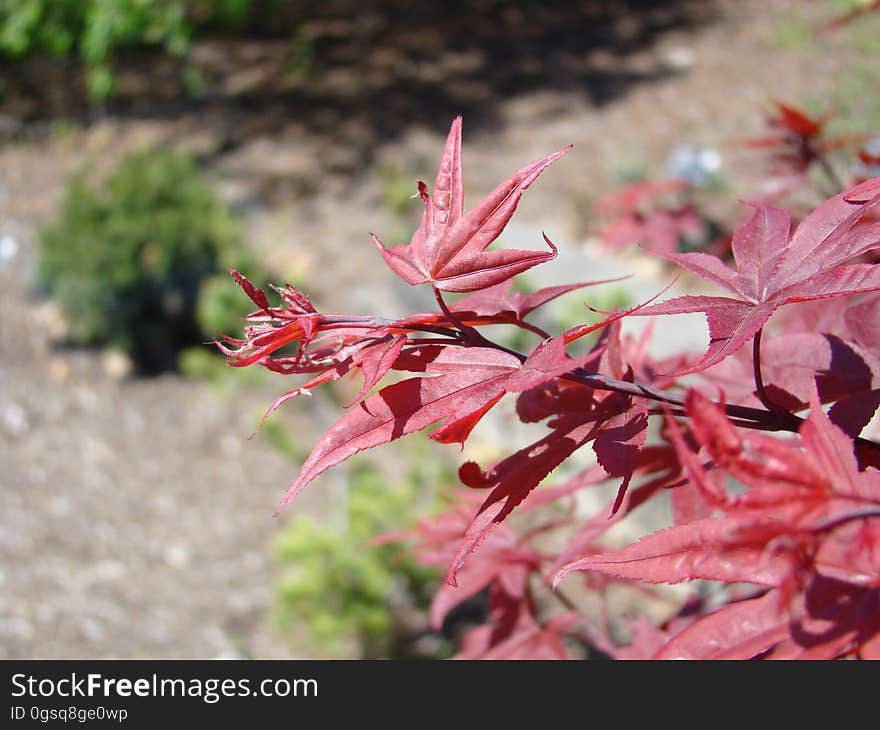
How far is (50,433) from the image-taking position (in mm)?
3668

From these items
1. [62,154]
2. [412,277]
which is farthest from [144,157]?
[412,277]

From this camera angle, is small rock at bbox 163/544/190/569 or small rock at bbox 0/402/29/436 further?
small rock at bbox 0/402/29/436

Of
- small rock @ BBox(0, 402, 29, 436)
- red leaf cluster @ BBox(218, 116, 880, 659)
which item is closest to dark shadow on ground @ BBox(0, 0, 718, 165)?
small rock @ BBox(0, 402, 29, 436)

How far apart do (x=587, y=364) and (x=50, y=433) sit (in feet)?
11.0

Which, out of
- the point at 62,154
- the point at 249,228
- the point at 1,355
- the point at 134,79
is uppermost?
the point at 134,79

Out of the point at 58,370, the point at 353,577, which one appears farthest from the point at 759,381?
the point at 58,370

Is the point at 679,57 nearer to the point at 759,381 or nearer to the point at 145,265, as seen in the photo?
the point at 145,265

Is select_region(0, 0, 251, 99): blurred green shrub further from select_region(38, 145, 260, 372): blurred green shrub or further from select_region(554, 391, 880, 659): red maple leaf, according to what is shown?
select_region(554, 391, 880, 659): red maple leaf

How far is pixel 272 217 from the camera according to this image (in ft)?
16.3

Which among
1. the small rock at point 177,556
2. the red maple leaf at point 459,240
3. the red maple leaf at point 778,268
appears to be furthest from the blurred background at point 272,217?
the red maple leaf at point 459,240

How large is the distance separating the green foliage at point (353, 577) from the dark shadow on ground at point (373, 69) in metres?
3.43

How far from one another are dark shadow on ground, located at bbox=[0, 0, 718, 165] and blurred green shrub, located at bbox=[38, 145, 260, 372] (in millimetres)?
1523

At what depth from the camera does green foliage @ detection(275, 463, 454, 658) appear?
243cm
